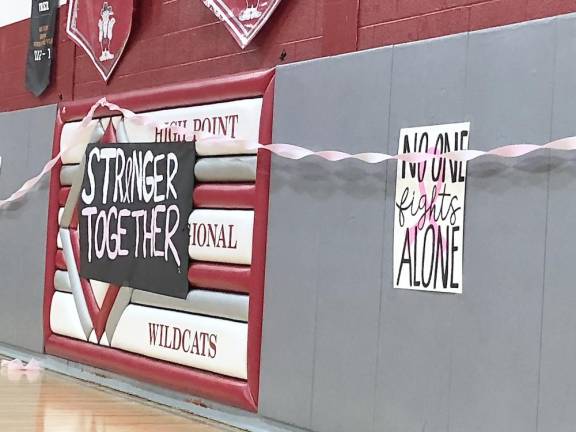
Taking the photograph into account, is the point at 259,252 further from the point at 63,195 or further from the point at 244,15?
the point at 63,195

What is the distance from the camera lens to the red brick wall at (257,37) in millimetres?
3279

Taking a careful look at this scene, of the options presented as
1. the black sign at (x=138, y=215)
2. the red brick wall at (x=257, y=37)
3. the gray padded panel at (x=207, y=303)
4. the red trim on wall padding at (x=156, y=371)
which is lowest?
the red trim on wall padding at (x=156, y=371)

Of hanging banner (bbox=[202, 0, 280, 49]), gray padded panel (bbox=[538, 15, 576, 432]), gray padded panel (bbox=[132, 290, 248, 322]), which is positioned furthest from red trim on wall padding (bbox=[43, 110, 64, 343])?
gray padded panel (bbox=[538, 15, 576, 432])

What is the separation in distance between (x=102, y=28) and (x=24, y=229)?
4.19 ft

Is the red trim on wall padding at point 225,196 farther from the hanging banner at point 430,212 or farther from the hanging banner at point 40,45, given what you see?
the hanging banner at point 40,45

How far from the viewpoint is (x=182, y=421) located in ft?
13.2

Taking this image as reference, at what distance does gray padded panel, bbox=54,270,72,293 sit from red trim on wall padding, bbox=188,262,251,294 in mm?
1195

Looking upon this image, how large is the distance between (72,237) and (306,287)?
1979 millimetres

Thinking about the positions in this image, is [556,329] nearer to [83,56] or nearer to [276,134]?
[276,134]

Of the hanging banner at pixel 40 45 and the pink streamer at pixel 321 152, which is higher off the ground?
the hanging banner at pixel 40 45

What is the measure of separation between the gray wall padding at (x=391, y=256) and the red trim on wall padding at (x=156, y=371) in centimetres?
20

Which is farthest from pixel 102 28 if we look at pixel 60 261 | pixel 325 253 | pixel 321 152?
pixel 325 253

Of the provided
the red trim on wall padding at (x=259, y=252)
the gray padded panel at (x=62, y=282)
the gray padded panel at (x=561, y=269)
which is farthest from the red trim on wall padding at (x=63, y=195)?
the gray padded panel at (x=561, y=269)

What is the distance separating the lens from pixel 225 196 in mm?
4082
